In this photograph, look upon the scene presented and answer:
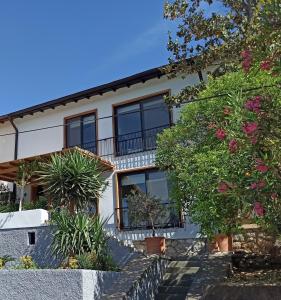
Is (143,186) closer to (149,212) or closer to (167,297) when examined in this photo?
(149,212)

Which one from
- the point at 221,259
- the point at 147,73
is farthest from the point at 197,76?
the point at 221,259

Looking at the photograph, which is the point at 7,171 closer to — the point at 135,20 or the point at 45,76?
the point at 45,76

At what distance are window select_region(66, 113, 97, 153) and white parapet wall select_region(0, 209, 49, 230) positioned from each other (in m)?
5.15

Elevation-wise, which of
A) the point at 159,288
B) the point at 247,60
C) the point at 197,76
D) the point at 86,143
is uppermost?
the point at 197,76

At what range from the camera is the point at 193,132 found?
10.7m

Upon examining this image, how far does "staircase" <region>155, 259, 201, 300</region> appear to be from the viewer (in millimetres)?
10844

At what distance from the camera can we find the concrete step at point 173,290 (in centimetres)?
1079

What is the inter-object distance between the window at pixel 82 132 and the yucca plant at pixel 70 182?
495 cm

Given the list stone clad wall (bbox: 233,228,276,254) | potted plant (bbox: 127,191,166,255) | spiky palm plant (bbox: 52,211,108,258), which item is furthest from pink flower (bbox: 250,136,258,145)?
potted plant (bbox: 127,191,166,255)

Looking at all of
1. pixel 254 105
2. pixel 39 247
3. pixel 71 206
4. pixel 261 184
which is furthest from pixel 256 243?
pixel 254 105

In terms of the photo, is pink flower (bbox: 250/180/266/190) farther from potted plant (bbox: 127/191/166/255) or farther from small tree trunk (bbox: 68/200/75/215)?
small tree trunk (bbox: 68/200/75/215)

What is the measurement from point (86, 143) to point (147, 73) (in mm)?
4764

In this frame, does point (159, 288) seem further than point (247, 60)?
Yes

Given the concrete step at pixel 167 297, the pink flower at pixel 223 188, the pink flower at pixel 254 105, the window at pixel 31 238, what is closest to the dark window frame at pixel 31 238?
the window at pixel 31 238
